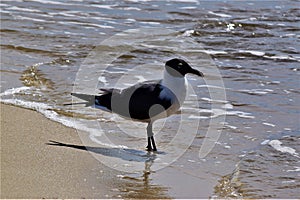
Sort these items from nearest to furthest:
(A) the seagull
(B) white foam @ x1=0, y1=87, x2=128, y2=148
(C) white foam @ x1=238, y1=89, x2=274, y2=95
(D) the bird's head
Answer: (A) the seagull < (D) the bird's head < (B) white foam @ x1=0, y1=87, x2=128, y2=148 < (C) white foam @ x1=238, y1=89, x2=274, y2=95

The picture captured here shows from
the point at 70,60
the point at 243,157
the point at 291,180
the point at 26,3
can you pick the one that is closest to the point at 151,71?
the point at 70,60

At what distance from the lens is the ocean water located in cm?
509

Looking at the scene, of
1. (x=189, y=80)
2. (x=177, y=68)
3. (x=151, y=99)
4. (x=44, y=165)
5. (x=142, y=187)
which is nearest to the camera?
(x=142, y=187)

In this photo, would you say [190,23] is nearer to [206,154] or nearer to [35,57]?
[35,57]

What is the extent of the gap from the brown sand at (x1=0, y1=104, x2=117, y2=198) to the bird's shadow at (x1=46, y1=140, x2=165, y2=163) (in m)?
0.09

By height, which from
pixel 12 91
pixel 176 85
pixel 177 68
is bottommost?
pixel 12 91

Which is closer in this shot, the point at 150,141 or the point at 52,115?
the point at 150,141

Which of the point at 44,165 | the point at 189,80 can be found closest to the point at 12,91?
the point at 189,80

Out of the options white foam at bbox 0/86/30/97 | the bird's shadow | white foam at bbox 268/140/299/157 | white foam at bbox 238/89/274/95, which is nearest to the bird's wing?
the bird's shadow

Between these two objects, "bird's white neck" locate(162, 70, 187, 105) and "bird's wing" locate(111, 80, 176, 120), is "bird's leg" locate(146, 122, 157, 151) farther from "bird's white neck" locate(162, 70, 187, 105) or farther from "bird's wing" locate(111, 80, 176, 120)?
"bird's white neck" locate(162, 70, 187, 105)

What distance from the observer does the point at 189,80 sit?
25.8ft

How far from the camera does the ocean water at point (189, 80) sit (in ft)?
Answer: 16.7

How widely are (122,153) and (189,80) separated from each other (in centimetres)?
252

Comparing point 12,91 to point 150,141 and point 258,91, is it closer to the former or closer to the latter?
point 150,141
